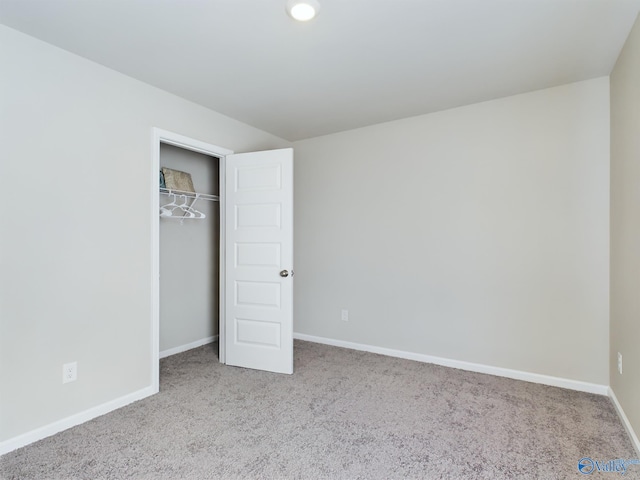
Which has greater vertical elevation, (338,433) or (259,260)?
(259,260)

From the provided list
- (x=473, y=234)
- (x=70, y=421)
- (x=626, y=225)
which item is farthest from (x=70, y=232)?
(x=626, y=225)

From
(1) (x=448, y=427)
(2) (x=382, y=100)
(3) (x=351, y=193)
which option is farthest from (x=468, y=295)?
(2) (x=382, y=100)

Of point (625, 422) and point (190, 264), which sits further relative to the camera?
point (190, 264)

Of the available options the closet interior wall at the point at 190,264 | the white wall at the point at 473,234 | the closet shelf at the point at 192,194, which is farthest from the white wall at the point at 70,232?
the white wall at the point at 473,234

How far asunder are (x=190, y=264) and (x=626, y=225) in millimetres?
3856

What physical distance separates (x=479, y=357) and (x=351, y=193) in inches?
83.0

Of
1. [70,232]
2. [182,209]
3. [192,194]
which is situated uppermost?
[192,194]

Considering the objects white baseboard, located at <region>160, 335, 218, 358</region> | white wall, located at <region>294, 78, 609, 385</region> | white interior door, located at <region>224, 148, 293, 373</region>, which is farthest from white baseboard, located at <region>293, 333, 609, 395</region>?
white baseboard, located at <region>160, 335, 218, 358</region>

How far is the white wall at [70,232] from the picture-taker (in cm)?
204

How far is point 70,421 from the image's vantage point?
2.26 meters

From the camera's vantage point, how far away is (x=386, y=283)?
12.2 feet

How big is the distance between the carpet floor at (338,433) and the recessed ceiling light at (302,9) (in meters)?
2.46

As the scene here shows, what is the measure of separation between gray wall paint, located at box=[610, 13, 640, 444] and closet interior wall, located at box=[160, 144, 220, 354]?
12.3 ft

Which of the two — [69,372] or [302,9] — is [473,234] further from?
[69,372]
